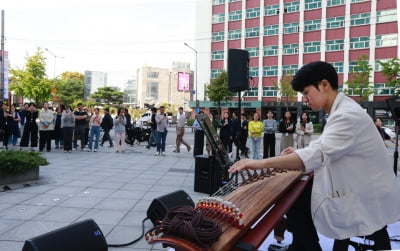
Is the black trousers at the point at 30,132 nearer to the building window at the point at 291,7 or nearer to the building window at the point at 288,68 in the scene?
the building window at the point at 288,68

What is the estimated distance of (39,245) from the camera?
2.39m

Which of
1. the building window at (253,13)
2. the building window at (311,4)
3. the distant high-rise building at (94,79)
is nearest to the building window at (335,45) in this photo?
the building window at (311,4)

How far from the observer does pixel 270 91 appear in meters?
48.5

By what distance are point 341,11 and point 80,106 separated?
129 ft

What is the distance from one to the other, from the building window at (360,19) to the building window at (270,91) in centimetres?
1259

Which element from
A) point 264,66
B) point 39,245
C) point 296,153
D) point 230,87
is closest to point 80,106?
point 230,87

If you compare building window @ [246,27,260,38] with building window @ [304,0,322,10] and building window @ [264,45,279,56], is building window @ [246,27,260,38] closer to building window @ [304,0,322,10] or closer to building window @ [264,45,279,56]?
building window @ [264,45,279,56]

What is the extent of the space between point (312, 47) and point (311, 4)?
566 cm

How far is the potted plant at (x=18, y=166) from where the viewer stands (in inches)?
268

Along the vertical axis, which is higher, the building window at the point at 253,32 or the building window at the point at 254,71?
Result: the building window at the point at 253,32

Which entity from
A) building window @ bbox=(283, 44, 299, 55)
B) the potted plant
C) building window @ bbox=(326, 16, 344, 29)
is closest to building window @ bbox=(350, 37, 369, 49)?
building window @ bbox=(326, 16, 344, 29)

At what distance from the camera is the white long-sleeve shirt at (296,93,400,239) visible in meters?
1.97

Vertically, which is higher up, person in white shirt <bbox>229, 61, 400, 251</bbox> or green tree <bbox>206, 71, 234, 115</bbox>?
green tree <bbox>206, 71, 234, 115</bbox>

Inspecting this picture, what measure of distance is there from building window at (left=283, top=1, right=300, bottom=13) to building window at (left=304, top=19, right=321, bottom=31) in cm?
242
